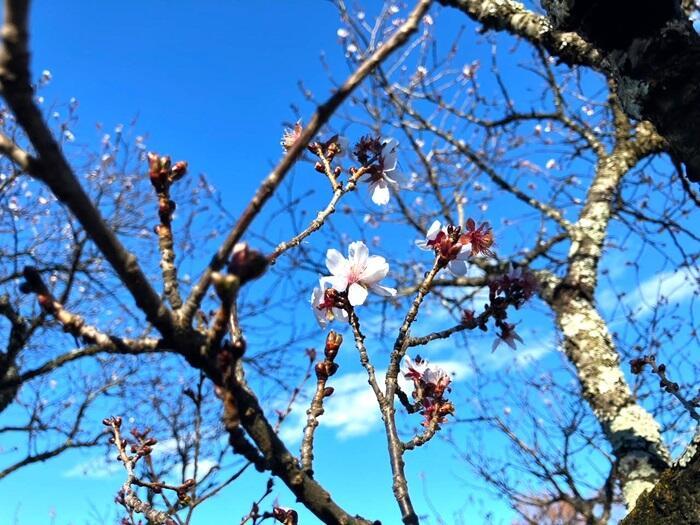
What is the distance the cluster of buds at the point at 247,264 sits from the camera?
464mm

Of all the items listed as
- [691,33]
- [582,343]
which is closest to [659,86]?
[691,33]

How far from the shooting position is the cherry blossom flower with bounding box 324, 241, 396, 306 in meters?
1.15

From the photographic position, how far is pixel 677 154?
1.56 meters

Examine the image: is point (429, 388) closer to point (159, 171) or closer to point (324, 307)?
point (324, 307)

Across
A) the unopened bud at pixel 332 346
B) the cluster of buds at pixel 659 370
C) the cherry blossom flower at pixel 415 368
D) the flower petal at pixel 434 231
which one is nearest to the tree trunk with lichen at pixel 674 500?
the cluster of buds at pixel 659 370

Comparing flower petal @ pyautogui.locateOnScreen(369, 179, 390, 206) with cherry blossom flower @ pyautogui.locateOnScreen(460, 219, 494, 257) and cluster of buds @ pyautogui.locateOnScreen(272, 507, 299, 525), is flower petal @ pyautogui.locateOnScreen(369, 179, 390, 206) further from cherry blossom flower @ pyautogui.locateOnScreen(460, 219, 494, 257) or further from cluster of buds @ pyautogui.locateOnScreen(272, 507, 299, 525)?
cluster of buds @ pyautogui.locateOnScreen(272, 507, 299, 525)

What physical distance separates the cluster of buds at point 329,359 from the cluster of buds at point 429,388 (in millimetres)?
370

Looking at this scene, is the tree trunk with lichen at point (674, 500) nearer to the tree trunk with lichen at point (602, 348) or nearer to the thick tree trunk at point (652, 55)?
the thick tree trunk at point (652, 55)

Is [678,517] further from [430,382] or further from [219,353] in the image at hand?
[219,353]

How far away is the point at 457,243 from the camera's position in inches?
46.3

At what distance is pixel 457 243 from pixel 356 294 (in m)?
0.24

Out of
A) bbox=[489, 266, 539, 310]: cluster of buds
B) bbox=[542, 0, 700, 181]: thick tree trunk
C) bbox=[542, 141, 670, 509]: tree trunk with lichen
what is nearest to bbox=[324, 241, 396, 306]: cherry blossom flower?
bbox=[489, 266, 539, 310]: cluster of buds

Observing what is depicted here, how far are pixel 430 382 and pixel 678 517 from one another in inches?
22.6

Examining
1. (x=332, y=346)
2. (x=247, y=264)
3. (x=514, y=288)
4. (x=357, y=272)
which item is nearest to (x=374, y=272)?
(x=357, y=272)
